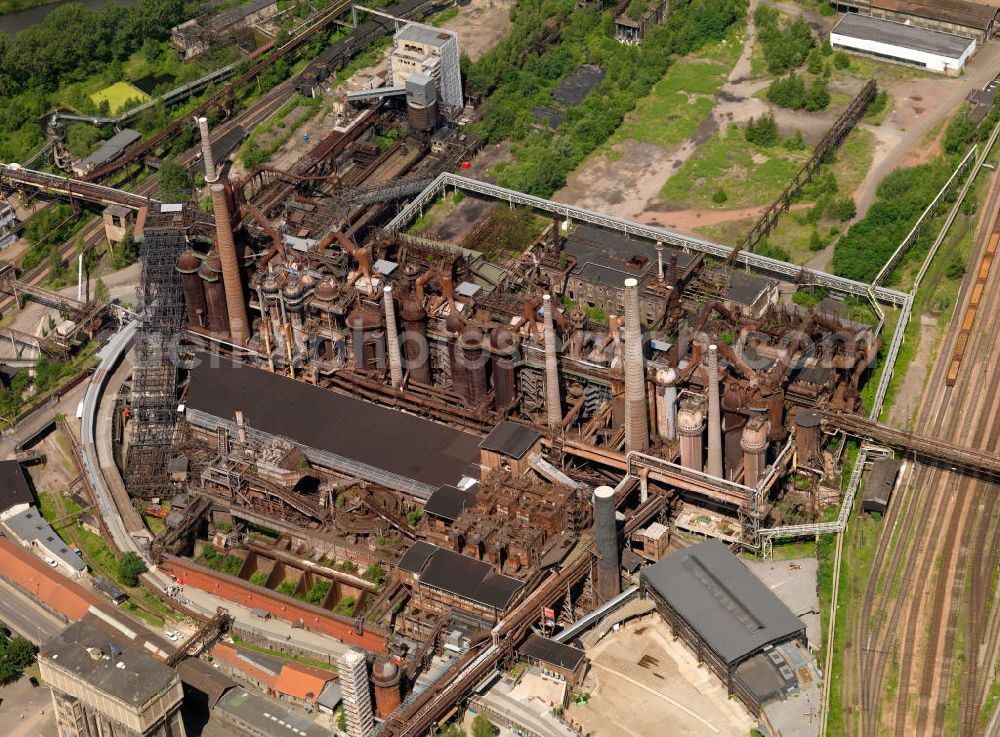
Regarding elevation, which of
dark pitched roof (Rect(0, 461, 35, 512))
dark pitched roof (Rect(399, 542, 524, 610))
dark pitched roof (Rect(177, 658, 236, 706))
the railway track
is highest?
dark pitched roof (Rect(399, 542, 524, 610))

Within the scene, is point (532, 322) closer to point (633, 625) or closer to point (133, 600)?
point (633, 625)

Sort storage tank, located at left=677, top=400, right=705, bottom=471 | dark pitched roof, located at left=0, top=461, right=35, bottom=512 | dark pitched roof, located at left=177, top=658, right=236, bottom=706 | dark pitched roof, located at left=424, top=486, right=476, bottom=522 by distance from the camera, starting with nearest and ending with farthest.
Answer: dark pitched roof, located at left=177, top=658, right=236, bottom=706
dark pitched roof, located at left=424, top=486, right=476, bottom=522
storage tank, located at left=677, top=400, right=705, bottom=471
dark pitched roof, located at left=0, top=461, right=35, bottom=512

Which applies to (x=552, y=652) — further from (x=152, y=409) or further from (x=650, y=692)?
(x=152, y=409)

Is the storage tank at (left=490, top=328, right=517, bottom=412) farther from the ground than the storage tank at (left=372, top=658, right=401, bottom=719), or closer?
farther from the ground

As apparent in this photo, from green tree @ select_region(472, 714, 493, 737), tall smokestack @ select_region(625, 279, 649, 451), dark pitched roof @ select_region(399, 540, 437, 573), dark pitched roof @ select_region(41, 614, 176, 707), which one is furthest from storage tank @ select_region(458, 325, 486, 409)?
dark pitched roof @ select_region(41, 614, 176, 707)

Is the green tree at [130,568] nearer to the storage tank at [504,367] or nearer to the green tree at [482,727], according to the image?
the green tree at [482,727]

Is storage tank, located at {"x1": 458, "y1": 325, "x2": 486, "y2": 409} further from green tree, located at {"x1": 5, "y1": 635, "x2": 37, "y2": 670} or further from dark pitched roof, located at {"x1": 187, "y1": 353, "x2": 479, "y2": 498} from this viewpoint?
green tree, located at {"x1": 5, "y1": 635, "x2": 37, "y2": 670}

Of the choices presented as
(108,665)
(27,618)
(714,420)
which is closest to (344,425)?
(27,618)
